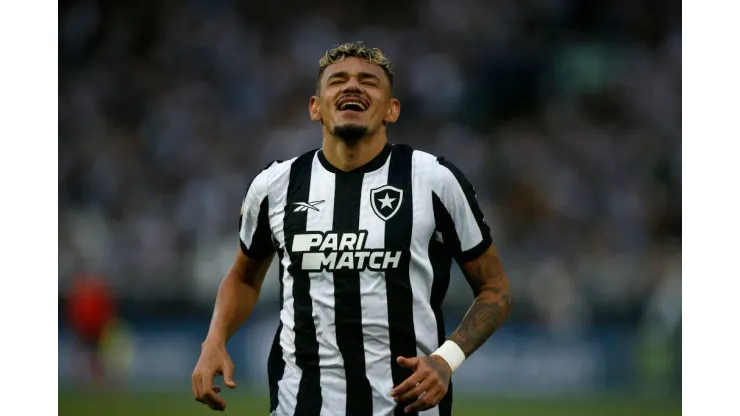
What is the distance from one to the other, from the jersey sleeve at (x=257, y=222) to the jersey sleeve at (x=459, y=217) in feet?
2.29

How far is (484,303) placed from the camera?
390 cm

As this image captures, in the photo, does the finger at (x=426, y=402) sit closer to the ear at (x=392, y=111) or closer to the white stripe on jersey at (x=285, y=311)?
the white stripe on jersey at (x=285, y=311)

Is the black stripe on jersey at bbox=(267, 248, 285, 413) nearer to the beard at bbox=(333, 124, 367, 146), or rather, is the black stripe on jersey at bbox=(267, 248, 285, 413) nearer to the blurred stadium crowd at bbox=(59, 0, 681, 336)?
the beard at bbox=(333, 124, 367, 146)

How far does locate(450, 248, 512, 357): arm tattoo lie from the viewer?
3.82 meters

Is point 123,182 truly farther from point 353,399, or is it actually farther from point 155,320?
point 353,399

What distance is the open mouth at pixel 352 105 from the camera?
394 cm

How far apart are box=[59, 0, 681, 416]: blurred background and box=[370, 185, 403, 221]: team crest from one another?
19.0ft

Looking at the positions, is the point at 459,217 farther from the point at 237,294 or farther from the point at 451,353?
the point at 237,294

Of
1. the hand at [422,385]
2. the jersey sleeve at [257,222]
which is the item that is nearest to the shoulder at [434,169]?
the jersey sleeve at [257,222]

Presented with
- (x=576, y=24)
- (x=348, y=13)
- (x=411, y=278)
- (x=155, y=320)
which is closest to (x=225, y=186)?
(x=155, y=320)

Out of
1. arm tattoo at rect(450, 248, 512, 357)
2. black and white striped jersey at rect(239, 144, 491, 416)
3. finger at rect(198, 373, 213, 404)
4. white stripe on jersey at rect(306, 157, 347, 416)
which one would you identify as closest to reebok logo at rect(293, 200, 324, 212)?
black and white striped jersey at rect(239, 144, 491, 416)

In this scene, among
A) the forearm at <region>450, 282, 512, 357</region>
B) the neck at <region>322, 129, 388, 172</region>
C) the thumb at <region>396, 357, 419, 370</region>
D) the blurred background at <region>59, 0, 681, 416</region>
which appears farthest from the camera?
the blurred background at <region>59, 0, 681, 416</region>

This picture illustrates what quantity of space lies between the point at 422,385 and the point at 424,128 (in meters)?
10.1

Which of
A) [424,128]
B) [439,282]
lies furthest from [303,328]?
[424,128]
